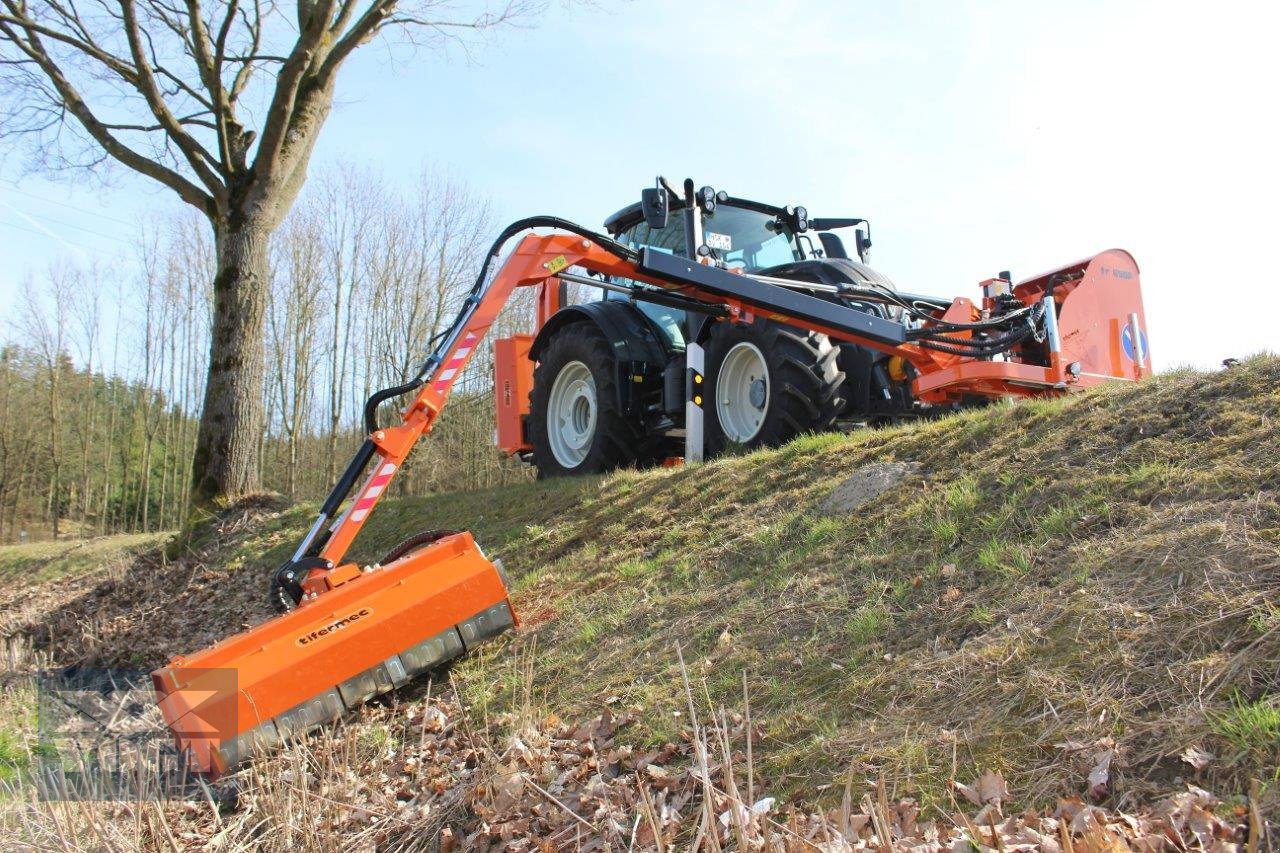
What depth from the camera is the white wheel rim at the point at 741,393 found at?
285 inches

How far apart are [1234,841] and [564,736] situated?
242cm

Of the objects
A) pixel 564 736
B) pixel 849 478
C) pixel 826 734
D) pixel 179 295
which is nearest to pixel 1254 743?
pixel 826 734

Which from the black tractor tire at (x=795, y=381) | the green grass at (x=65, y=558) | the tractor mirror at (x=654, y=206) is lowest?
the green grass at (x=65, y=558)

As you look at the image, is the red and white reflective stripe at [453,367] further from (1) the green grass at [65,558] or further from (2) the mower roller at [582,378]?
(1) the green grass at [65,558]

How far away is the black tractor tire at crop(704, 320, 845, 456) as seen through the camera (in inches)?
263

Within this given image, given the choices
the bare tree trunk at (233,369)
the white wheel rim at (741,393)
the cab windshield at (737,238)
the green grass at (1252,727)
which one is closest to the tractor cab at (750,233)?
the cab windshield at (737,238)

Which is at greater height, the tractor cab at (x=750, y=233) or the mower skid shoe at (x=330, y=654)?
the tractor cab at (x=750, y=233)

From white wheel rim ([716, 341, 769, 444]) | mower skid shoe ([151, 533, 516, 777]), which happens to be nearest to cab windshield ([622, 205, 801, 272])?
white wheel rim ([716, 341, 769, 444])

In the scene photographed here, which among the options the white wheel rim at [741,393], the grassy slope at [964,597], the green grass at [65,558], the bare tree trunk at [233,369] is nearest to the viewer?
the grassy slope at [964,597]

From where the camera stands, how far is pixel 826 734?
3.20 metres

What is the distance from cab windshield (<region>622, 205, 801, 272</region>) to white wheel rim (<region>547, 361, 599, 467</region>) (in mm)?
1322

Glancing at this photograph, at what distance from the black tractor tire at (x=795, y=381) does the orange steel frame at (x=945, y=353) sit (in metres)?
0.22

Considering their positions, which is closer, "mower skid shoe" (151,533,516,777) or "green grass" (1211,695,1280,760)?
"green grass" (1211,695,1280,760)

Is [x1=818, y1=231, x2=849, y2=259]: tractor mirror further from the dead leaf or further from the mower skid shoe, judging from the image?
the dead leaf
